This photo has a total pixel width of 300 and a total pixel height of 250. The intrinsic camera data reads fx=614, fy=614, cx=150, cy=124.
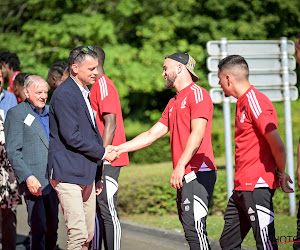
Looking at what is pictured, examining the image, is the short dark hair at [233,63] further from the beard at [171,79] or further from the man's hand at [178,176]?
the man's hand at [178,176]

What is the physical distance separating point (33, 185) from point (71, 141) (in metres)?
1.12

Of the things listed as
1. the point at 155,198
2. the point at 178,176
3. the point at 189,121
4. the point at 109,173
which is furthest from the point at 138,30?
the point at 178,176

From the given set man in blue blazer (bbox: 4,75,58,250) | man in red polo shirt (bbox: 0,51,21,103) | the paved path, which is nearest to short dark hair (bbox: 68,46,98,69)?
man in blue blazer (bbox: 4,75,58,250)

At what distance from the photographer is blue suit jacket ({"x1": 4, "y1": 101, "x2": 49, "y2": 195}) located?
6.20 metres

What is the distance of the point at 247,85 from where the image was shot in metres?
5.16

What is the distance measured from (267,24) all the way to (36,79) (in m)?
21.3

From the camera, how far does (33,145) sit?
6293 mm

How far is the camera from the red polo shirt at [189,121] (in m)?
5.21

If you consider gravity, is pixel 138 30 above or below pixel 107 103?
above

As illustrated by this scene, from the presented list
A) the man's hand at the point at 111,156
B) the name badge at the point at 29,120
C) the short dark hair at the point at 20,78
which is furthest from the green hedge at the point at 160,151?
the man's hand at the point at 111,156

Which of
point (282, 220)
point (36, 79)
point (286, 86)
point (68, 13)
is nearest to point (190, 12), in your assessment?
point (68, 13)

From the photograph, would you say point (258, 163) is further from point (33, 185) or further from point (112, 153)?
point (33, 185)

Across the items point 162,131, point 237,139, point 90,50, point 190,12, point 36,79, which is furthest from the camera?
point 190,12

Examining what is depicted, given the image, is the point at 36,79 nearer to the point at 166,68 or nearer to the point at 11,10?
the point at 166,68
